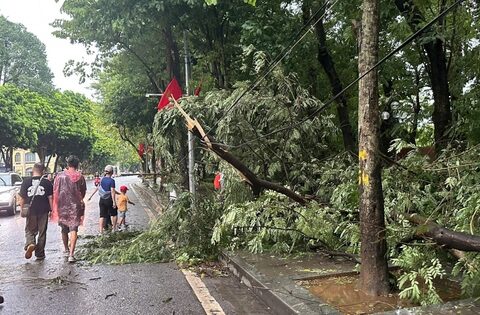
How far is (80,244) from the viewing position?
10.0 m

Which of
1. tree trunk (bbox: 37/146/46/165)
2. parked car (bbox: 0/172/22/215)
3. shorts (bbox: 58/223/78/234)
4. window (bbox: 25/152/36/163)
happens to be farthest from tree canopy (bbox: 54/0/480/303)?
window (bbox: 25/152/36/163)

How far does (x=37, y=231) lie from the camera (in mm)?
8742

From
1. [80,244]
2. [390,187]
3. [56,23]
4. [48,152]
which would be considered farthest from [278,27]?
[48,152]

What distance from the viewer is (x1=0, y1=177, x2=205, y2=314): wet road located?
556cm

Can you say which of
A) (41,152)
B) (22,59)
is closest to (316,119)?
(41,152)

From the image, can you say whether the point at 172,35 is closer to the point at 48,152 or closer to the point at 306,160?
the point at 306,160

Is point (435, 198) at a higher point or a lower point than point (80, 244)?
higher

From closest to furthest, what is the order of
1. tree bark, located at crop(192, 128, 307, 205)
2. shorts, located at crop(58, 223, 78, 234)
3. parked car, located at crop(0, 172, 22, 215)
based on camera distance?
tree bark, located at crop(192, 128, 307, 205), shorts, located at crop(58, 223, 78, 234), parked car, located at crop(0, 172, 22, 215)

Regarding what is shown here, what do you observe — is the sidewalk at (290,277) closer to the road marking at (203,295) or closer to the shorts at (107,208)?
the road marking at (203,295)

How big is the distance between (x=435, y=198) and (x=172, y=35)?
405 inches

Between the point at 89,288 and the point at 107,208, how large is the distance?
5.51 meters

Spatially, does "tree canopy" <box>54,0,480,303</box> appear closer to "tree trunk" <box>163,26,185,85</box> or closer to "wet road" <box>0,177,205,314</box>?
"tree trunk" <box>163,26,185,85</box>

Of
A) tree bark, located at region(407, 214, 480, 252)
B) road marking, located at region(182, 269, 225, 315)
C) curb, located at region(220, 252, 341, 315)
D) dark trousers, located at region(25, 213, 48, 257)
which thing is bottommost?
road marking, located at region(182, 269, 225, 315)

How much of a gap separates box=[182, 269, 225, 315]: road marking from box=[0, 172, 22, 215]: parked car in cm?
1241
